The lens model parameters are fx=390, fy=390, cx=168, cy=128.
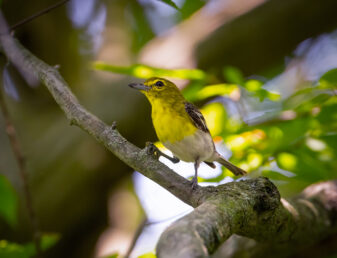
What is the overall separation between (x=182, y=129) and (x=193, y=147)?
21cm

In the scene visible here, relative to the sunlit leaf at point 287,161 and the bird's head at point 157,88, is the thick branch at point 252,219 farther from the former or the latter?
the bird's head at point 157,88

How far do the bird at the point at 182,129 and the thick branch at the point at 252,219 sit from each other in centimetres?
73

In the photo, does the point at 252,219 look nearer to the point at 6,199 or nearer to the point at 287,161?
the point at 287,161

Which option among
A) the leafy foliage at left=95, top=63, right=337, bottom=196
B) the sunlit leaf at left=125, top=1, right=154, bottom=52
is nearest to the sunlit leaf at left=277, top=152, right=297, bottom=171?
the leafy foliage at left=95, top=63, right=337, bottom=196

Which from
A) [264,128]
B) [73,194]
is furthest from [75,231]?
[264,128]

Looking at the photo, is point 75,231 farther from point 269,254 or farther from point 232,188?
point 232,188

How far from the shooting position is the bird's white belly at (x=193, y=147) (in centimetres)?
380

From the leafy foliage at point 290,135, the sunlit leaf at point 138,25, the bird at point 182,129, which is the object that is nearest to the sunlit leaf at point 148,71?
the leafy foliage at point 290,135

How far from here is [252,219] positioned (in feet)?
7.24

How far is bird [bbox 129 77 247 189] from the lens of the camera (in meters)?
3.79

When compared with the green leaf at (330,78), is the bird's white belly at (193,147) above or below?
below

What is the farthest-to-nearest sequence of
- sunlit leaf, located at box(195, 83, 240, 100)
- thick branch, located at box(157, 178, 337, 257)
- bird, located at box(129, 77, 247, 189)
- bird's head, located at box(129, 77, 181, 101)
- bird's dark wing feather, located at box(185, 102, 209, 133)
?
bird's head, located at box(129, 77, 181, 101) → bird's dark wing feather, located at box(185, 102, 209, 133) → bird, located at box(129, 77, 247, 189) → sunlit leaf, located at box(195, 83, 240, 100) → thick branch, located at box(157, 178, 337, 257)

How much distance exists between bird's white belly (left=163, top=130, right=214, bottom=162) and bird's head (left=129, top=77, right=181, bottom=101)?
607 mm

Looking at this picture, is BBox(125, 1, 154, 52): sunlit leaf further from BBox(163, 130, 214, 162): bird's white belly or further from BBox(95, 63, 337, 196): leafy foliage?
BBox(95, 63, 337, 196): leafy foliage
